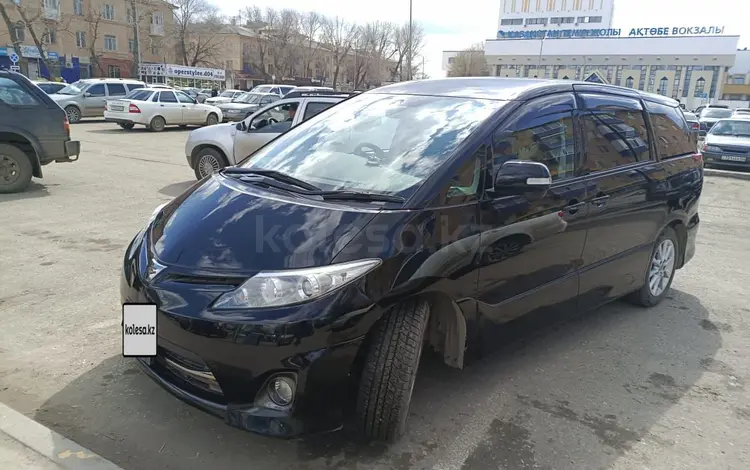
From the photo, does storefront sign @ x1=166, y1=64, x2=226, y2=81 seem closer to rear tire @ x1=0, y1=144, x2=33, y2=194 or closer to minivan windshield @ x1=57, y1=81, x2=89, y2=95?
minivan windshield @ x1=57, y1=81, x2=89, y2=95

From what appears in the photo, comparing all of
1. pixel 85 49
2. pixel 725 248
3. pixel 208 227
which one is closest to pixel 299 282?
pixel 208 227

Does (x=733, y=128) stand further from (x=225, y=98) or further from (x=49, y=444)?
(x=225, y=98)

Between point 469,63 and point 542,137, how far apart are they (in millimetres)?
103680

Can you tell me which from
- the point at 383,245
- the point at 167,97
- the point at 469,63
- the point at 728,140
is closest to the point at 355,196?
the point at 383,245

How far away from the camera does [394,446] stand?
277 centimetres

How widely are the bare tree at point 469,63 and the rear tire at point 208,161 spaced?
90.8 metres

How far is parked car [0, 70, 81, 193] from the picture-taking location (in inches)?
316

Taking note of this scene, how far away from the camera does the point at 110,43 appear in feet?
196

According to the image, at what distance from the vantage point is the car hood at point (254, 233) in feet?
8.25

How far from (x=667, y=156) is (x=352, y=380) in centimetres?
354

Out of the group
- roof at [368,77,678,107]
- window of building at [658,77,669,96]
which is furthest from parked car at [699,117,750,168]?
window of building at [658,77,669,96]

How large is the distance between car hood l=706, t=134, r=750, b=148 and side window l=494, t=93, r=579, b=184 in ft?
48.7

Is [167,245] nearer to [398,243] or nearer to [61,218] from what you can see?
[398,243]

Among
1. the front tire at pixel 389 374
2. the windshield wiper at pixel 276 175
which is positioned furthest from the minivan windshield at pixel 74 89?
the front tire at pixel 389 374
